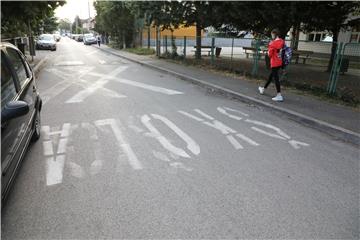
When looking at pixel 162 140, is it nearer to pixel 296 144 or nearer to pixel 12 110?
pixel 296 144

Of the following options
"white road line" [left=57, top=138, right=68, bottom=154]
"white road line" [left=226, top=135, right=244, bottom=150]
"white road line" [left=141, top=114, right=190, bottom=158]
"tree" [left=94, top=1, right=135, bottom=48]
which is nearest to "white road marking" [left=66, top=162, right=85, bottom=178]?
"white road line" [left=57, top=138, right=68, bottom=154]

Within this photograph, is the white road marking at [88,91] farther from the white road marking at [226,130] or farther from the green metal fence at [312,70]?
the green metal fence at [312,70]

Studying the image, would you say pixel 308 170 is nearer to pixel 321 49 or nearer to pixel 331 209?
pixel 331 209

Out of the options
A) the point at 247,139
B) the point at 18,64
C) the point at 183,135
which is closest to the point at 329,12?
the point at 247,139

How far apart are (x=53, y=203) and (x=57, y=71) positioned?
43.4ft

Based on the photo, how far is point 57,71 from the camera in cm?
1596

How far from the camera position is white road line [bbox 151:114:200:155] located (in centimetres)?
553

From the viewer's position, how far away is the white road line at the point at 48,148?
524 centimetres

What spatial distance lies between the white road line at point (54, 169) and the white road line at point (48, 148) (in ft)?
0.71

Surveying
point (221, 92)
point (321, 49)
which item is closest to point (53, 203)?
point (221, 92)

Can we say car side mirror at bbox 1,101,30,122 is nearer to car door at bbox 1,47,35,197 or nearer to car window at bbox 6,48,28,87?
car door at bbox 1,47,35,197

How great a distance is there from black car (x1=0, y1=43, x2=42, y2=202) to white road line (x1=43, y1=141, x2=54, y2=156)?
217 millimetres

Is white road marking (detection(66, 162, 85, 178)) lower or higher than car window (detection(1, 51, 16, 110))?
lower

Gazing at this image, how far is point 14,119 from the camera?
12.7 ft
